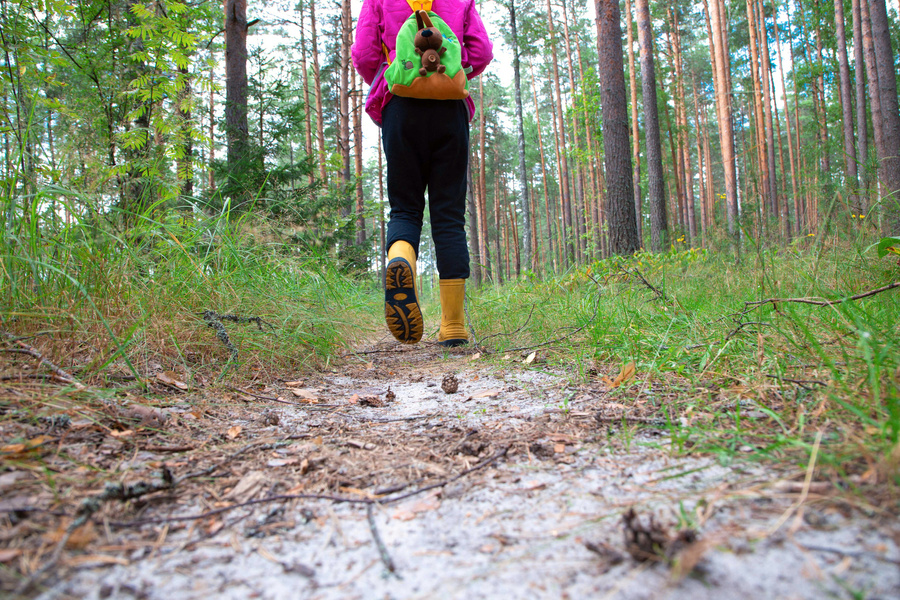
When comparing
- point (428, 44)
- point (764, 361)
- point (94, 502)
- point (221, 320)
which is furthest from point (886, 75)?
point (94, 502)

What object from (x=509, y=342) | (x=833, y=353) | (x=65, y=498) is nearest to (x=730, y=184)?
(x=509, y=342)

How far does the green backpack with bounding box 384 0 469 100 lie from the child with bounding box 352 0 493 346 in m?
0.13

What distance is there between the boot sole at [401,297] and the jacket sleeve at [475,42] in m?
1.33

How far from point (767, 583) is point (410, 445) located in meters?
0.82

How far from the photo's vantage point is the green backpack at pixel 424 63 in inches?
90.9

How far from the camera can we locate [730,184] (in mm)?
9875

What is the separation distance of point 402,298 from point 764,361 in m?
1.63

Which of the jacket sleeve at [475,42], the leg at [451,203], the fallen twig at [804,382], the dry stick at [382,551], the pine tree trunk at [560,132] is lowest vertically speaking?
the dry stick at [382,551]

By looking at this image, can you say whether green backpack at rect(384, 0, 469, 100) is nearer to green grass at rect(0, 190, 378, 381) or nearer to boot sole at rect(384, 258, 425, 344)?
boot sole at rect(384, 258, 425, 344)

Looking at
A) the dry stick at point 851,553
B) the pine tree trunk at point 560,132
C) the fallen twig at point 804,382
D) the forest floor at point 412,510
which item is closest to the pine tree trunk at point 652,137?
the fallen twig at point 804,382

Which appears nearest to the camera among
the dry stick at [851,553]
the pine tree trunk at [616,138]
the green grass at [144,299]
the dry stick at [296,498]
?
→ the dry stick at [851,553]

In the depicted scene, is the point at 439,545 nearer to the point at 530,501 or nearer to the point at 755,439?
the point at 530,501

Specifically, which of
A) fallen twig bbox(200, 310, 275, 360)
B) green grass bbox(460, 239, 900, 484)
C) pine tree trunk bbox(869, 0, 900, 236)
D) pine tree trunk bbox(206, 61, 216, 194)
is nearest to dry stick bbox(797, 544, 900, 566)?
green grass bbox(460, 239, 900, 484)

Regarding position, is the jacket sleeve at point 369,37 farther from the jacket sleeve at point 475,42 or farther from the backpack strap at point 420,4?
the jacket sleeve at point 475,42
